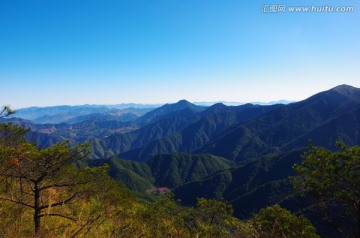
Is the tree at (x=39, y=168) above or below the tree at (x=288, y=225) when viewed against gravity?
above

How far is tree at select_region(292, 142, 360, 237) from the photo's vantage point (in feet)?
36.1

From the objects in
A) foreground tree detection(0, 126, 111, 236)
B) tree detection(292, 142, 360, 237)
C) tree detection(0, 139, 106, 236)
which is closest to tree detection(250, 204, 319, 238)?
tree detection(292, 142, 360, 237)

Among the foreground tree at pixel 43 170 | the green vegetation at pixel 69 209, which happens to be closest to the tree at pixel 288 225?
the green vegetation at pixel 69 209

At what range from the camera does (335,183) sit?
11.4m

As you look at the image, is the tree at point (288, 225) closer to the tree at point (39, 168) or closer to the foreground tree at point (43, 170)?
the foreground tree at point (43, 170)

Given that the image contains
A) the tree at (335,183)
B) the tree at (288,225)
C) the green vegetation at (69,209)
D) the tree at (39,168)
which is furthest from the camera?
the tree at (288,225)

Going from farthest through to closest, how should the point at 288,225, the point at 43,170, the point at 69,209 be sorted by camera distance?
the point at 288,225 < the point at 69,209 < the point at 43,170

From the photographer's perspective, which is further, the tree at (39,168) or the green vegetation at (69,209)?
the tree at (39,168)

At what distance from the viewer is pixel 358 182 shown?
432 inches

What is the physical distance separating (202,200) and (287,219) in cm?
430

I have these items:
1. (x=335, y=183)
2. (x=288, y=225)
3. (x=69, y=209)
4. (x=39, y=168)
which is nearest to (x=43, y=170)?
(x=39, y=168)

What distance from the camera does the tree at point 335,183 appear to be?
11000 mm

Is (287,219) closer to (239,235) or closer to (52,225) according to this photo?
→ (239,235)

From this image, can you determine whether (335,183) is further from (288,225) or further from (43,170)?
(43,170)
